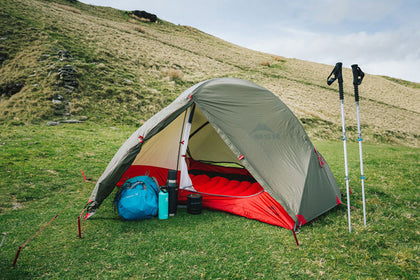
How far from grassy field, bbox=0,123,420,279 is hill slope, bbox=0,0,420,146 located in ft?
25.3

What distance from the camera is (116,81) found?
17.2m

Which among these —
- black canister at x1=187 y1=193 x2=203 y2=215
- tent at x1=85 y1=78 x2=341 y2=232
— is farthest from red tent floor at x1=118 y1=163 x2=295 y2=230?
black canister at x1=187 y1=193 x2=203 y2=215

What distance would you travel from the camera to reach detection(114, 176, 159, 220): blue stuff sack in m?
4.87

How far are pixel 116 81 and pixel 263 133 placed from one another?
14.2m

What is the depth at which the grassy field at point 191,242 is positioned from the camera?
3.50m

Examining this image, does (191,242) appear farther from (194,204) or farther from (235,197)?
(235,197)

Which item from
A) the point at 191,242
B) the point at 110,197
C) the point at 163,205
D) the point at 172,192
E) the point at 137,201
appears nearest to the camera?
the point at 191,242

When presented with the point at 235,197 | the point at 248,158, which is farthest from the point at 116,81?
the point at 248,158

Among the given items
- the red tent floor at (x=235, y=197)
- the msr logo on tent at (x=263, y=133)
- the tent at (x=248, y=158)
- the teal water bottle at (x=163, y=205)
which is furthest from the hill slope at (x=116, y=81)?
the msr logo on tent at (x=263, y=133)

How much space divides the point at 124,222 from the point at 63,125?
29.6 feet

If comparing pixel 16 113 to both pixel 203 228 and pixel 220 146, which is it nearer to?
pixel 220 146

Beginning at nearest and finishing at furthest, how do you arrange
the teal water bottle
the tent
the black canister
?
the tent
the teal water bottle
the black canister

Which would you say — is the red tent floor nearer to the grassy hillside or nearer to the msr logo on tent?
the grassy hillside

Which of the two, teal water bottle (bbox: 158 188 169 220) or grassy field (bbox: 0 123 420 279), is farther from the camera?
teal water bottle (bbox: 158 188 169 220)
